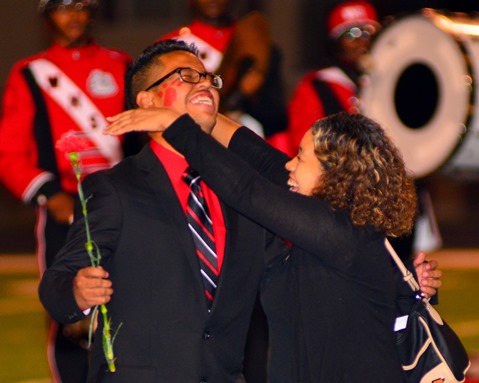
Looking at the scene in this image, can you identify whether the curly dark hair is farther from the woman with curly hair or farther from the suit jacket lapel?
the suit jacket lapel

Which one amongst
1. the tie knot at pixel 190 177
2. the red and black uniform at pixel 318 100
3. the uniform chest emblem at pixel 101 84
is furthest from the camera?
the red and black uniform at pixel 318 100

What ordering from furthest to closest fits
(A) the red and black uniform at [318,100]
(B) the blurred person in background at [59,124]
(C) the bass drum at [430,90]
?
(C) the bass drum at [430,90]
(A) the red and black uniform at [318,100]
(B) the blurred person in background at [59,124]

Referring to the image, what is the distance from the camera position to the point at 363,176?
13.6 ft

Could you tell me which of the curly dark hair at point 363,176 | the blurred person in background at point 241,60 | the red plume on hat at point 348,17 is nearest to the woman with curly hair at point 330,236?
the curly dark hair at point 363,176

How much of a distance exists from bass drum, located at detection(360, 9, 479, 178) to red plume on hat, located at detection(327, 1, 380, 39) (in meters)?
0.42

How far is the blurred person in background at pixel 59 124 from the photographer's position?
6438 millimetres

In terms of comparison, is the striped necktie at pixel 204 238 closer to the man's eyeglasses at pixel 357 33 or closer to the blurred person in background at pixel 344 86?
the blurred person in background at pixel 344 86

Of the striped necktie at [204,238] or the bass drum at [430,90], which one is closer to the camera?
the striped necktie at [204,238]

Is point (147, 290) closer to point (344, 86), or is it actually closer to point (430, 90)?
point (344, 86)

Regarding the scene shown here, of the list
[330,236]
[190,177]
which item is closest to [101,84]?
[190,177]

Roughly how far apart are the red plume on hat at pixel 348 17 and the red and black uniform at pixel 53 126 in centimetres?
150

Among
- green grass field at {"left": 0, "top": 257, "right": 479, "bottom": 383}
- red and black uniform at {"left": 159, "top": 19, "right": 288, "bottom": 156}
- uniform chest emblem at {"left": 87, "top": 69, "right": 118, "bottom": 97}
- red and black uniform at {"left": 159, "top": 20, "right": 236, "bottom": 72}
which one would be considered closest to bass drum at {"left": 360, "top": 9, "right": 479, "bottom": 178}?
red and black uniform at {"left": 159, "top": 19, "right": 288, "bottom": 156}

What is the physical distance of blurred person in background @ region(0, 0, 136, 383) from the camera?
6438 millimetres

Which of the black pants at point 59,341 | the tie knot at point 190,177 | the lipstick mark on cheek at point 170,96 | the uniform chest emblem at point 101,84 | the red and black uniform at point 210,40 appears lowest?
the black pants at point 59,341
